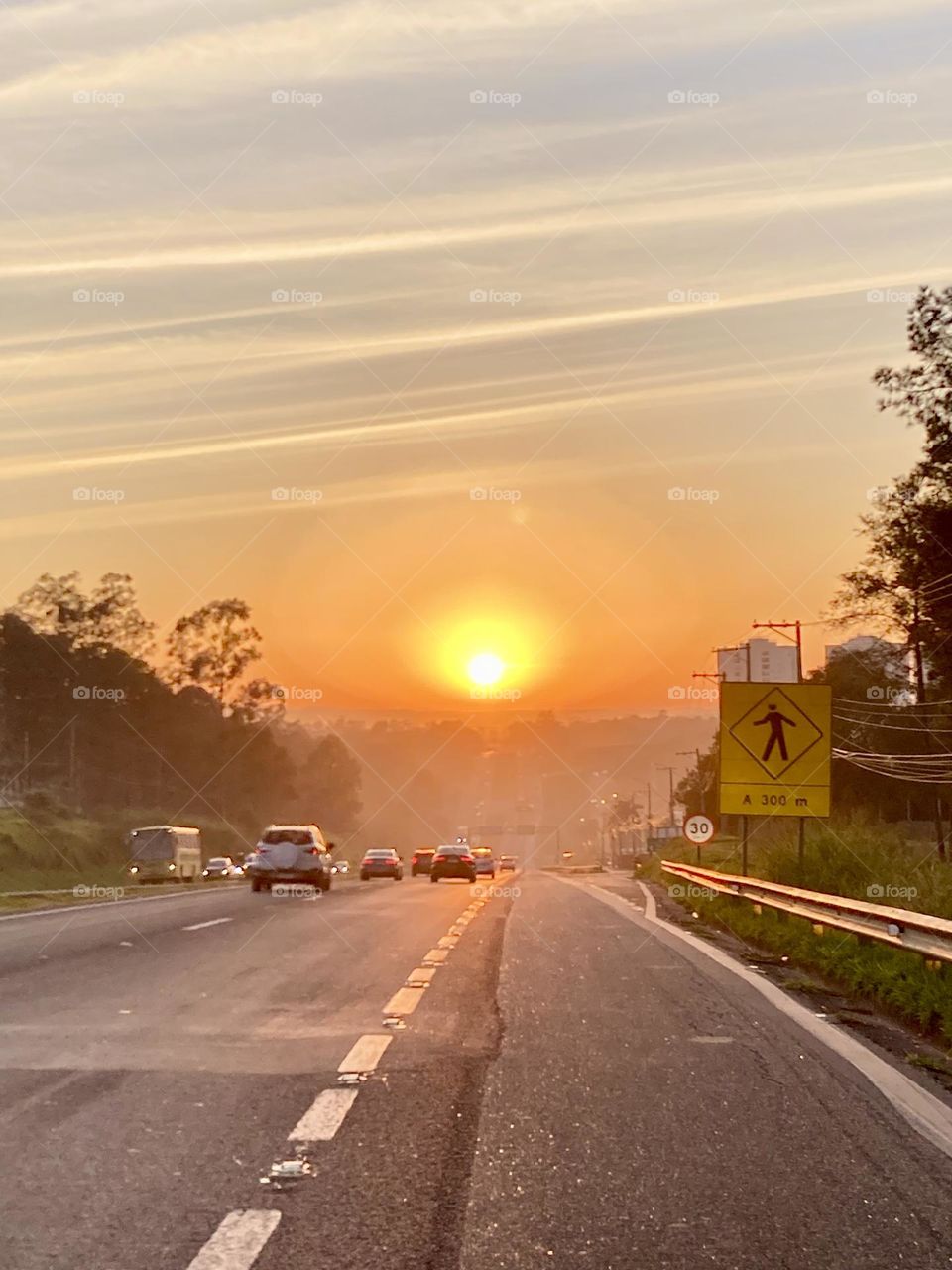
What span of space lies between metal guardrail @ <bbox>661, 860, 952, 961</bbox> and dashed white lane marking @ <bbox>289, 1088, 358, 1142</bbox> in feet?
16.2

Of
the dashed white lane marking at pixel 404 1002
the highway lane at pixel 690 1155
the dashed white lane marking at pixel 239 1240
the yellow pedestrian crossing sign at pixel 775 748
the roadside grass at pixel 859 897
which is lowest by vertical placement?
the dashed white lane marking at pixel 239 1240

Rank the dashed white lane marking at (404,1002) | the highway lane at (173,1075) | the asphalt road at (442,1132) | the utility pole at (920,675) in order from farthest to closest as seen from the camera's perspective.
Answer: the utility pole at (920,675) < the dashed white lane marking at (404,1002) < the highway lane at (173,1075) < the asphalt road at (442,1132)

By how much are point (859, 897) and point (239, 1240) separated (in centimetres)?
1673

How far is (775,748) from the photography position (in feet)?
91.7

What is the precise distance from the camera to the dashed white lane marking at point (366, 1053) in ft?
29.3

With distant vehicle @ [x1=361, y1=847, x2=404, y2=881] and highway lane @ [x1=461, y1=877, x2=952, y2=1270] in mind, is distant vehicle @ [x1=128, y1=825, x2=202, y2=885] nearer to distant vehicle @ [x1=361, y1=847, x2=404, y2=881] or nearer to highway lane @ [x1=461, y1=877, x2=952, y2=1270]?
distant vehicle @ [x1=361, y1=847, x2=404, y2=881]

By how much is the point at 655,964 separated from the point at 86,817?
8380 centimetres

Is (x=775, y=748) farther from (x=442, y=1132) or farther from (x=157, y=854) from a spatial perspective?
(x=157, y=854)

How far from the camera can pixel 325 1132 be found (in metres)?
7.04

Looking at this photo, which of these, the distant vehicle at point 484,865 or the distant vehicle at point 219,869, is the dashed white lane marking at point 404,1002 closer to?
the distant vehicle at point 484,865

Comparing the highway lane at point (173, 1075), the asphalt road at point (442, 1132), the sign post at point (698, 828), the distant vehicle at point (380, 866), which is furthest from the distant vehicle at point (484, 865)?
the asphalt road at point (442, 1132)

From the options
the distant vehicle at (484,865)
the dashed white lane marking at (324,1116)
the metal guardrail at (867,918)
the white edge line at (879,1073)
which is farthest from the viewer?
the distant vehicle at (484,865)

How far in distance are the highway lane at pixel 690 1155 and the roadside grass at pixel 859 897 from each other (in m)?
1.30

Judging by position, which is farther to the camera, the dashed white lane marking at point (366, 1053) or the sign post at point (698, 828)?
the sign post at point (698, 828)
